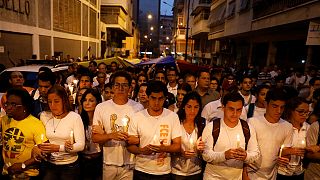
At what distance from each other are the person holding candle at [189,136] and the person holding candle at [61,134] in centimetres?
129

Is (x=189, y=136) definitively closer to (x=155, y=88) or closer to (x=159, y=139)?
(x=159, y=139)

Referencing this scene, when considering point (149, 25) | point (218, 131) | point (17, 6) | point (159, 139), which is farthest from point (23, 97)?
point (149, 25)

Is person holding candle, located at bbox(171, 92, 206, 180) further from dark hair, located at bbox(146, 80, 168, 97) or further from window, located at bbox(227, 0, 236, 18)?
window, located at bbox(227, 0, 236, 18)

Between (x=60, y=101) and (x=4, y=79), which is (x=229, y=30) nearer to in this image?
(x=4, y=79)

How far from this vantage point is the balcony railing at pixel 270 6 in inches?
576

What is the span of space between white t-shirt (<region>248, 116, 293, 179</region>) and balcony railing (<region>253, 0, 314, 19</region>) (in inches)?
457

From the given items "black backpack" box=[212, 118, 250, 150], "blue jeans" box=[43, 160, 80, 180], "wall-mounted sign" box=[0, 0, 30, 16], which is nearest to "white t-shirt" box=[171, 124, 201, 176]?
"black backpack" box=[212, 118, 250, 150]

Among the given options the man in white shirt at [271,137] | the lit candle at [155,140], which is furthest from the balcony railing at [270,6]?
the lit candle at [155,140]

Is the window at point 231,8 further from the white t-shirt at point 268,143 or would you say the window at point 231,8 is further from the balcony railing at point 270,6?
the white t-shirt at point 268,143

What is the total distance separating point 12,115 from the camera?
352 cm

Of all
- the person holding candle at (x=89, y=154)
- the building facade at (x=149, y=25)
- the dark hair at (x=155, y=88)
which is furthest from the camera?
the building facade at (x=149, y=25)

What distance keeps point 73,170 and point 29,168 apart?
1.79ft

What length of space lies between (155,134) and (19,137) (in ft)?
5.44

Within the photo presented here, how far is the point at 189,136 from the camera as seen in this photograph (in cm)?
384
